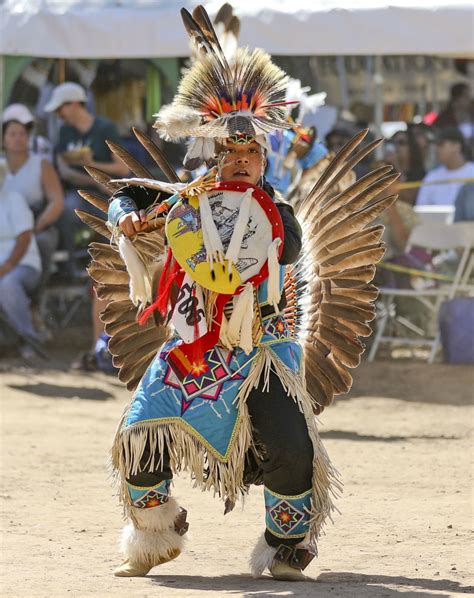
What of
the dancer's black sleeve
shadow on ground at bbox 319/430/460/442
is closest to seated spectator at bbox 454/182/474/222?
shadow on ground at bbox 319/430/460/442

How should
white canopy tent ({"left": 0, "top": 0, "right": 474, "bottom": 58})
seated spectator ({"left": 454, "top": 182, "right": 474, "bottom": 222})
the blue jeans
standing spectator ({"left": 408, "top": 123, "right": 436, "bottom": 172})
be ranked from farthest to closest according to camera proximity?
1. standing spectator ({"left": 408, "top": 123, "right": 436, "bottom": 172})
2. seated spectator ({"left": 454, "top": 182, "right": 474, "bottom": 222})
3. the blue jeans
4. white canopy tent ({"left": 0, "top": 0, "right": 474, "bottom": 58})

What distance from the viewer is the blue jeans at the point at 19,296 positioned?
31.9 ft

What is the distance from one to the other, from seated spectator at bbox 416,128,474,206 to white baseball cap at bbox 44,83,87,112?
2936 millimetres

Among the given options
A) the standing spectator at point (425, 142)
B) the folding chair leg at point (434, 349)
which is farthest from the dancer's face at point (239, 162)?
the standing spectator at point (425, 142)

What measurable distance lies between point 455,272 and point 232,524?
207 inches

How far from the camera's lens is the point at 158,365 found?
4.30 m

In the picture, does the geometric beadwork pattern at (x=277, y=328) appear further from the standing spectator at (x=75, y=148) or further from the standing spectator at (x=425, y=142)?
the standing spectator at (x=425, y=142)

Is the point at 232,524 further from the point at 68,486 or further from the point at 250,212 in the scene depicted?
the point at 250,212

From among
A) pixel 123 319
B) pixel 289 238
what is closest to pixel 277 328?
pixel 289 238

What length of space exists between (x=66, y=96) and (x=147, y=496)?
22.6ft

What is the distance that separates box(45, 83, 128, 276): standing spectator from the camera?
1058cm

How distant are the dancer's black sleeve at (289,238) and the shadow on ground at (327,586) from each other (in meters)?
1.04

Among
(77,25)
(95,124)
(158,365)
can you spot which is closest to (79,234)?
(95,124)

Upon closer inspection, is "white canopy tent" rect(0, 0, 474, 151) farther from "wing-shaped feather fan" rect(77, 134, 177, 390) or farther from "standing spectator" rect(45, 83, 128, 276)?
"wing-shaped feather fan" rect(77, 134, 177, 390)
